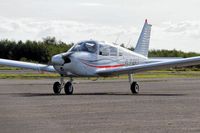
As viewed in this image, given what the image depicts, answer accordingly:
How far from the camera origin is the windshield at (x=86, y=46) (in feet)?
84.1

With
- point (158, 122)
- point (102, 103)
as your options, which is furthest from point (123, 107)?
point (158, 122)

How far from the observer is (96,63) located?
1029 inches

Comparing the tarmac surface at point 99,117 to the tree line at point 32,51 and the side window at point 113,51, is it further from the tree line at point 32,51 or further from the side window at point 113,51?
the tree line at point 32,51

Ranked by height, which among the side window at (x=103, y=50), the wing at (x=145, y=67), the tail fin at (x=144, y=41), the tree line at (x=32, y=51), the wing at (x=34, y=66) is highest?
the tree line at (x=32, y=51)

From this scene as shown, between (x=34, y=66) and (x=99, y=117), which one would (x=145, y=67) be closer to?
(x=34, y=66)

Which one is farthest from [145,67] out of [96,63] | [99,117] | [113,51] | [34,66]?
[99,117]

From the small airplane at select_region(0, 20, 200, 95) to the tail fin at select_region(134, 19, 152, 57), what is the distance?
4.21 meters

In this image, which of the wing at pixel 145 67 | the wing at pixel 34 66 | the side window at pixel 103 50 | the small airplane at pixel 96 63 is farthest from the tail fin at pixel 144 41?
the wing at pixel 34 66

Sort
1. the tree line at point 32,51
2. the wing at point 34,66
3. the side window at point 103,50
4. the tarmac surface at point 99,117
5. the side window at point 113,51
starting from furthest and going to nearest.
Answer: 1. the tree line at point 32,51
2. the wing at point 34,66
3. the side window at point 113,51
4. the side window at point 103,50
5. the tarmac surface at point 99,117

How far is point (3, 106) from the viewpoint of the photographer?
711 inches

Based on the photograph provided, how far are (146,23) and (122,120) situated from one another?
A: 20607 millimetres

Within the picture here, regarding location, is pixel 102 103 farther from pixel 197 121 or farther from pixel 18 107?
pixel 197 121

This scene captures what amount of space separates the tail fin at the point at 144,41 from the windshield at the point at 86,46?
702cm

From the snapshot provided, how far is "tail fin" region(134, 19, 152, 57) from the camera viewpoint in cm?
3288
